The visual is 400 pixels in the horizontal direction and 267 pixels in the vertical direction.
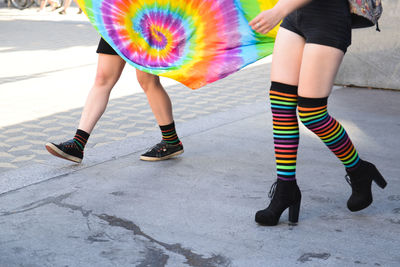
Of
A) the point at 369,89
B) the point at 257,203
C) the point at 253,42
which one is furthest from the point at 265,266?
the point at 369,89

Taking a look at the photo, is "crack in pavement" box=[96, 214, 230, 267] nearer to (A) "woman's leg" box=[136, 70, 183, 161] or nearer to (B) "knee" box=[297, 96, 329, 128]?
(B) "knee" box=[297, 96, 329, 128]

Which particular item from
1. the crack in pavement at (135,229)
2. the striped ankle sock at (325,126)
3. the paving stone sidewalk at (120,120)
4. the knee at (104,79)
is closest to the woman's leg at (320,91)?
the striped ankle sock at (325,126)

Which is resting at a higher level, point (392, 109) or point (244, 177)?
point (244, 177)

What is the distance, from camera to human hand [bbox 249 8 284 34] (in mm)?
3113

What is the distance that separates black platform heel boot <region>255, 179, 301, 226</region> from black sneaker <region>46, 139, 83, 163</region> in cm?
161

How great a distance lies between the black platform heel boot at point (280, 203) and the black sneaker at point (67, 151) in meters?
1.61

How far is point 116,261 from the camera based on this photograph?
300 centimetres

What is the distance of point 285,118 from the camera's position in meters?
3.29

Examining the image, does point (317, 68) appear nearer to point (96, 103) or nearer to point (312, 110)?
point (312, 110)

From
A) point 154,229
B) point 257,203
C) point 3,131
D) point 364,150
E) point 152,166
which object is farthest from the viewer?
point 3,131

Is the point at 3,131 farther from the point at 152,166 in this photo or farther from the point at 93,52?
the point at 93,52

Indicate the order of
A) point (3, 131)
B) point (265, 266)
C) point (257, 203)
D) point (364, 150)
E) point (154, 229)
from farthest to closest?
point (3, 131)
point (364, 150)
point (257, 203)
point (154, 229)
point (265, 266)

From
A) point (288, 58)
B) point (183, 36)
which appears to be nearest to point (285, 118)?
point (288, 58)

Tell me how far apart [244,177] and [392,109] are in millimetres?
2840
